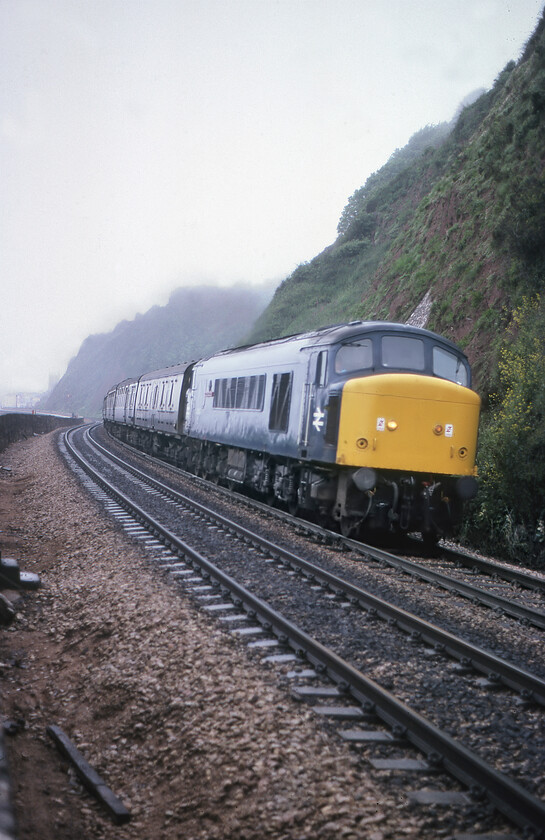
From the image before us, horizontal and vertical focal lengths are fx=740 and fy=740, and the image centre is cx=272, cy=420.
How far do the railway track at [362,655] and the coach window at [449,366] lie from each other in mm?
3728

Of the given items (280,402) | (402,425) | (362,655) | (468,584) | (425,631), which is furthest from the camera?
(280,402)

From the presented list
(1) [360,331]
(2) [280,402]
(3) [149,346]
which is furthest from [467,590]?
(3) [149,346]

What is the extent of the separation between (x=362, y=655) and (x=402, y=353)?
6.05 m

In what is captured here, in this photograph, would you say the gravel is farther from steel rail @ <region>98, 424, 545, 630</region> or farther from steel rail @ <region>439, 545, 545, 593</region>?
steel rail @ <region>439, 545, 545, 593</region>

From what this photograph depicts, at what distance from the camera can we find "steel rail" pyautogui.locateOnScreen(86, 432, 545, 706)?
548 cm

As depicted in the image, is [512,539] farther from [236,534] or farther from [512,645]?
[512,645]

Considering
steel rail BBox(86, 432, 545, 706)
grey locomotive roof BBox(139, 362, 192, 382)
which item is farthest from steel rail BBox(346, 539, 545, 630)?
grey locomotive roof BBox(139, 362, 192, 382)

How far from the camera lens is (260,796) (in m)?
3.97

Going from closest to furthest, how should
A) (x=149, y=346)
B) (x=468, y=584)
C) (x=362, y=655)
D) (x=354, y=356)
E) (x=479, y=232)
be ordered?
(x=362, y=655) < (x=468, y=584) < (x=354, y=356) < (x=479, y=232) < (x=149, y=346)

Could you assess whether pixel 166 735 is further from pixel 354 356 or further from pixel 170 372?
pixel 170 372

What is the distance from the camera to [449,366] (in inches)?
453

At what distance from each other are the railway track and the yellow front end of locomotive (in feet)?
6.23

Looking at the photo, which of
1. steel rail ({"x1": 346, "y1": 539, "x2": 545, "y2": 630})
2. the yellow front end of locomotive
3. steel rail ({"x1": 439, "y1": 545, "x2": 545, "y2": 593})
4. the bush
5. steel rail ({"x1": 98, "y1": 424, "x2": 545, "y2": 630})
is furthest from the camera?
the bush

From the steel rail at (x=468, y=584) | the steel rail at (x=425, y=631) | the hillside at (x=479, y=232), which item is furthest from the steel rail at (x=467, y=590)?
the hillside at (x=479, y=232)
